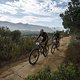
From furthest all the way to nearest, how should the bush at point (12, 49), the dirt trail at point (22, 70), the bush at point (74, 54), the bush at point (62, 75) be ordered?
the bush at point (12, 49)
the bush at point (74, 54)
the dirt trail at point (22, 70)
the bush at point (62, 75)

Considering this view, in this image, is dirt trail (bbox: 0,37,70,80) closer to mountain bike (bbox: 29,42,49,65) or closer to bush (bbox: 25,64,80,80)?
mountain bike (bbox: 29,42,49,65)

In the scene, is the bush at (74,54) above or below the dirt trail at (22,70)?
above

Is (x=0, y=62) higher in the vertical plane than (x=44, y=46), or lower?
lower

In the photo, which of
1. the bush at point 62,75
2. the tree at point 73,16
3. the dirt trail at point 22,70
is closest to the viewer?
the bush at point 62,75

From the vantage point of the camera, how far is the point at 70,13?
108 feet

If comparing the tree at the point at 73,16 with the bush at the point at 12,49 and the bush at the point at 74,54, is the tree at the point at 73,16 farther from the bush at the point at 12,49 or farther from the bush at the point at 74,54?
the bush at the point at 74,54

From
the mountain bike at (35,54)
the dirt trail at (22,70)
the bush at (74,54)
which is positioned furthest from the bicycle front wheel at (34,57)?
the bush at (74,54)

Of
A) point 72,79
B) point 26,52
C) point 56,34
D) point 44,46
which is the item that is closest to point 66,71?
point 72,79

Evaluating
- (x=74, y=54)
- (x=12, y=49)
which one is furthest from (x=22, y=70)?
(x=74, y=54)

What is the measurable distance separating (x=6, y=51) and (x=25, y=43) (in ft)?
9.71

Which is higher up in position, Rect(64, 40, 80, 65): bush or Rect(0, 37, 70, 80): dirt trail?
Rect(64, 40, 80, 65): bush

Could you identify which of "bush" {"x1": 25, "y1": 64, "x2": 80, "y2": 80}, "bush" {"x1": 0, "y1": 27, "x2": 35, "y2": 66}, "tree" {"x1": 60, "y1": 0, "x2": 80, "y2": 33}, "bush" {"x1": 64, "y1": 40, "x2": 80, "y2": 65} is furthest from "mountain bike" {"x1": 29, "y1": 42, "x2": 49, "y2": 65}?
"tree" {"x1": 60, "y1": 0, "x2": 80, "y2": 33}

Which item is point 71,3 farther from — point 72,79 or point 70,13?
point 72,79

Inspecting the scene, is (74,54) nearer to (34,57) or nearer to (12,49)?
(34,57)
